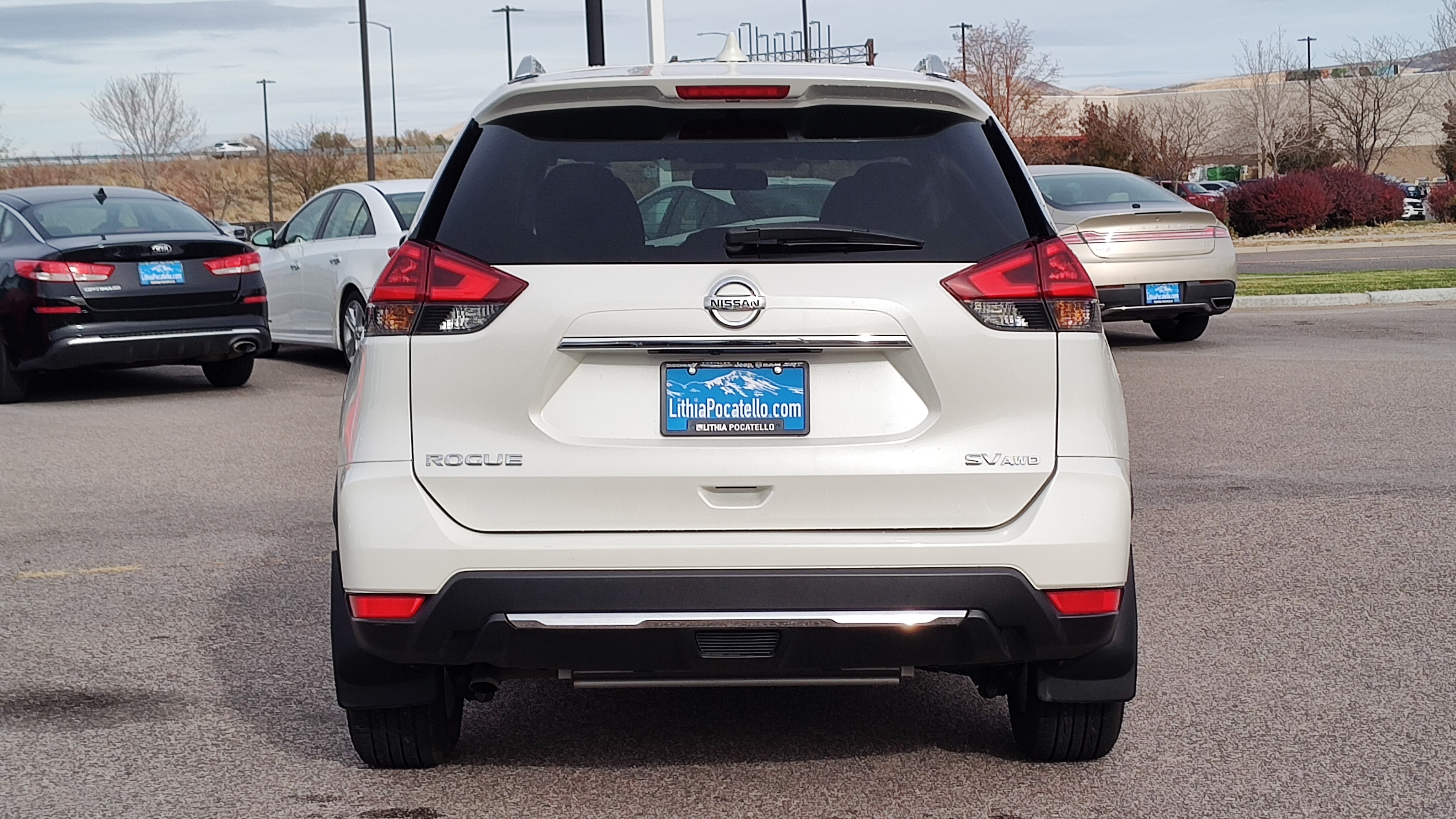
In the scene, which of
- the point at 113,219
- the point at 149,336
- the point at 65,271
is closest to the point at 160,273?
the point at 149,336

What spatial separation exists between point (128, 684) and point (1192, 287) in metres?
10.9

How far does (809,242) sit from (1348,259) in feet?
84.4

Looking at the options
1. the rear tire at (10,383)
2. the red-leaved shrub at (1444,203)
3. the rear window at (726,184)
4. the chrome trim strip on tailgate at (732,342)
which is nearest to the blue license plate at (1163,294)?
the rear tire at (10,383)

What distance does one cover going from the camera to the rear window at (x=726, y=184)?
12.1ft

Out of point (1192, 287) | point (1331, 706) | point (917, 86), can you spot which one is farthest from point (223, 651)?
point (1192, 287)

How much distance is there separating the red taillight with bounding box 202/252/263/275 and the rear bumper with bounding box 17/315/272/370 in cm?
35

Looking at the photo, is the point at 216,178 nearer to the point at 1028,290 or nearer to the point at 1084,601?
the point at 1028,290

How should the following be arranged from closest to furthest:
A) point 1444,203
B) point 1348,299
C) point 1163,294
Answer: point 1163,294 → point 1348,299 → point 1444,203

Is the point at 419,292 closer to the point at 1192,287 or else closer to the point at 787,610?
the point at 787,610

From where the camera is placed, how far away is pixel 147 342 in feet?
40.7

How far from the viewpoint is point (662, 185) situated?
4.06m

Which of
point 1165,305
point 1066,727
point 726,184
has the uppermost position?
point 726,184

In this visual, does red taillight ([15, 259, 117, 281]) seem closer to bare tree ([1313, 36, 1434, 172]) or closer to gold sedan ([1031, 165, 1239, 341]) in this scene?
gold sedan ([1031, 165, 1239, 341])

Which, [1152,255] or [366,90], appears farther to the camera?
[366,90]
